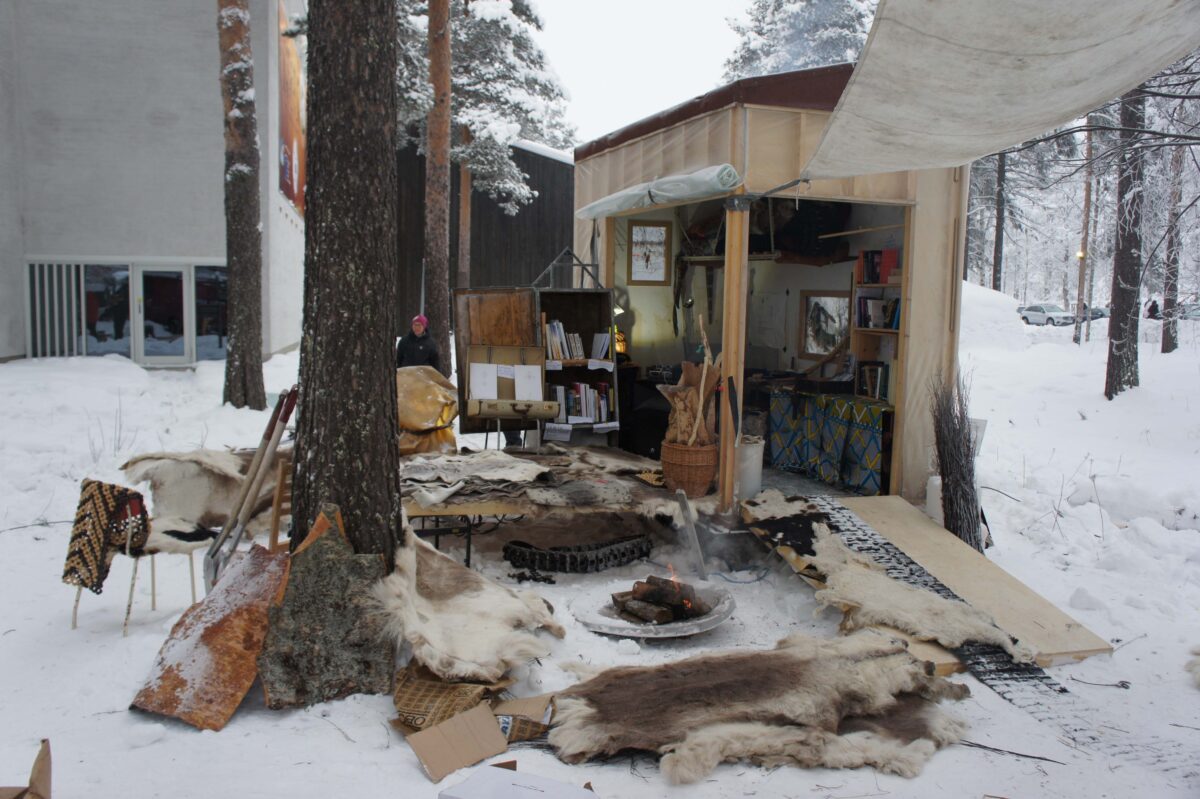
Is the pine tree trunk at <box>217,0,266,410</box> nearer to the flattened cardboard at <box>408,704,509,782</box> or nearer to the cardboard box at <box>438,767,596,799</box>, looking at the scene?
the flattened cardboard at <box>408,704,509,782</box>

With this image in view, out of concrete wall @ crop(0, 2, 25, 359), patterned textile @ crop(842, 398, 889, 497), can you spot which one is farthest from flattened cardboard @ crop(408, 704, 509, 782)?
concrete wall @ crop(0, 2, 25, 359)

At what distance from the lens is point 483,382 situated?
7547 mm

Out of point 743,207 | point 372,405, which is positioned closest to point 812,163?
point 743,207

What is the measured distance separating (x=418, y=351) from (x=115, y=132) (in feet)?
25.1

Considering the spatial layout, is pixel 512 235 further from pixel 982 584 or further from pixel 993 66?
pixel 993 66

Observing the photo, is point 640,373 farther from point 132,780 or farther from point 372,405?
point 132,780

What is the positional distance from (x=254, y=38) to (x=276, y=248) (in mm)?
3356

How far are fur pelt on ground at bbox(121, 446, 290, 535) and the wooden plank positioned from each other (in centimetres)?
421

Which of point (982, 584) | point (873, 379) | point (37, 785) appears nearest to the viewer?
point (37, 785)

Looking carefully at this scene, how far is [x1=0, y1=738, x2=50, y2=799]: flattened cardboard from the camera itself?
242cm

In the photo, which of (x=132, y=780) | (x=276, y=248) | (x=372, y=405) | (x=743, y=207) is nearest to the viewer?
(x=132, y=780)

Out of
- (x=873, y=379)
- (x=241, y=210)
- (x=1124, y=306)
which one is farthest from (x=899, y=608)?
(x=1124, y=306)

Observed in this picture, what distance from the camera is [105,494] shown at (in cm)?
460

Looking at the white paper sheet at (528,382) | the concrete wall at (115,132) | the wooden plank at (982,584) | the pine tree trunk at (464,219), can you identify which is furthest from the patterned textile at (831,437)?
the pine tree trunk at (464,219)
